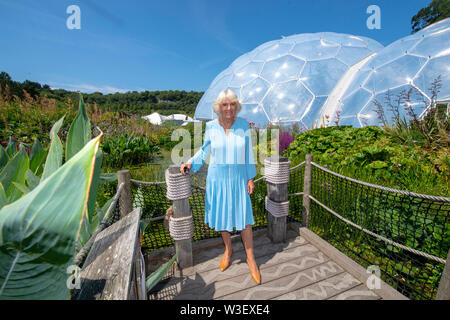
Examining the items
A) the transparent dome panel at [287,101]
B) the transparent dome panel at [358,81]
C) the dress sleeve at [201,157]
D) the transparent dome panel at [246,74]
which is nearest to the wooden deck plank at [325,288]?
the dress sleeve at [201,157]

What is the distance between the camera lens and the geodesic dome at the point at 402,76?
18.8ft

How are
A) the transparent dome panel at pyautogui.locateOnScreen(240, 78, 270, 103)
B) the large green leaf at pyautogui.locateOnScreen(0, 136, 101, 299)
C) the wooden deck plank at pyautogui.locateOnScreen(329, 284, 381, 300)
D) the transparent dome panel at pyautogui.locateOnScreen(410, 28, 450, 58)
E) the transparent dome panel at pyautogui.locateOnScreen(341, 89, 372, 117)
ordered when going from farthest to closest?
the transparent dome panel at pyautogui.locateOnScreen(240, 78, 270, 103) < the transparent dome panel at pyautogui.locateOnScreen(341, 89, 372, 117) < the transparent dome panel at pyautogui.locateOnScreen(410, 28, 450, 58) < the wooden deck plank at pyautogui.locateOnScreen(329, 284, 381, 300) < the large green leaf at pyautogui.locateOnScreen(0, 136, 101, 299)

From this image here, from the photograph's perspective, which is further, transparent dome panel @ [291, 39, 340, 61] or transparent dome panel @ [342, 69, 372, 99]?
transparent dome panel @ [291, 39, 340, 61]

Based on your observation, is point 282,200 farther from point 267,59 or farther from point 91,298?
point 267,59

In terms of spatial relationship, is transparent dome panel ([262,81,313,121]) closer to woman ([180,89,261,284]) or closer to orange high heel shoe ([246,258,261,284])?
woman ([180,89,261,284])

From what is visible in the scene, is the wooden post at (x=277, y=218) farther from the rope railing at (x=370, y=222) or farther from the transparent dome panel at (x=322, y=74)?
the transparent dome panel at (x=322, y=74)

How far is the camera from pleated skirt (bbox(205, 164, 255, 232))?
201 cm

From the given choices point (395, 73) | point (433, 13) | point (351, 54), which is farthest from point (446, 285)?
point (433, 13)

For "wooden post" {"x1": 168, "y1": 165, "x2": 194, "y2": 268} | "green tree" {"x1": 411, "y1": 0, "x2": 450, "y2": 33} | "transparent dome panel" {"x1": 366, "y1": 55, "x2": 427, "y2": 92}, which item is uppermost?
"green tree" {"x1": 411, "y1": 0, "x2": 450, "y2": 33}

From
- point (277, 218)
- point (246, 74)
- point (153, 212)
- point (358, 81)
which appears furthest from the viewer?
point (246, 74)

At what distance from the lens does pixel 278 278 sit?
79.8 inches

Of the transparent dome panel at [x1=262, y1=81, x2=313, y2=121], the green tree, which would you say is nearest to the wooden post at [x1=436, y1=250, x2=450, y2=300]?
the transparent dome panel at [x1=262, y1=81, x2=313, y2=121]

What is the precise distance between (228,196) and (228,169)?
0.25 meters

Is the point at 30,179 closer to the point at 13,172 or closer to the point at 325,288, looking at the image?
the point at 13,172
